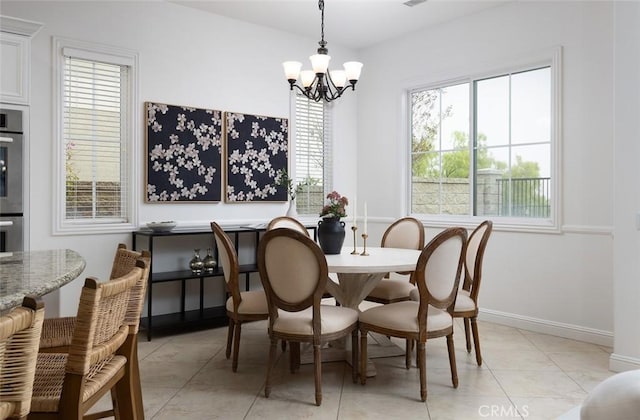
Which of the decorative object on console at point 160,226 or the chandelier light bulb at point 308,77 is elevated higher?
the chandelier light bulb at point 308,77

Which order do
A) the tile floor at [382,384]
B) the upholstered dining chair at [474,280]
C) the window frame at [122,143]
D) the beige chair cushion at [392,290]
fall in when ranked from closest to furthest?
the tile floor at [382,384], the upholstered dining chair at [474,280], the beige chair cushion at [392,290], the window frame at [122,143]

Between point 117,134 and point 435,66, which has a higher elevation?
point 435,66

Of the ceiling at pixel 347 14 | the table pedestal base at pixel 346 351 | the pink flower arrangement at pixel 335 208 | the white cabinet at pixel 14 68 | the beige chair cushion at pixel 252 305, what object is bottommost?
the table pedestal base at pixel 346 351

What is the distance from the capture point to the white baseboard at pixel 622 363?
3135mm

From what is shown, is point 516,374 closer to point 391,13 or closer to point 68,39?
point 391,13

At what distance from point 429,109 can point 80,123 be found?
3.46 m

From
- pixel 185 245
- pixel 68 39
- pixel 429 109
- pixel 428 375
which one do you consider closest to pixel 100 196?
pixel 185 245

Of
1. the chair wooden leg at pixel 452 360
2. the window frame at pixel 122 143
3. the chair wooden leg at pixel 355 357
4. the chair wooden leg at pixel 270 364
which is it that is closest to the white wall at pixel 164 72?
the window frame at pixel 122 143

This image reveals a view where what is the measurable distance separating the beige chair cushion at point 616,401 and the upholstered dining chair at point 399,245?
2.65m

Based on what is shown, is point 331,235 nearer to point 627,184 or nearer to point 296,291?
point 296,291

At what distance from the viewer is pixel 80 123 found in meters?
4.03

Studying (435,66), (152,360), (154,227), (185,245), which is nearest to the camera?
(152,360)

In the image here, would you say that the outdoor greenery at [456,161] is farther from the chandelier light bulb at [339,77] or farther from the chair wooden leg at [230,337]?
the chair wooden leg at [230,337]

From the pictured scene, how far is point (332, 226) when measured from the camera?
352 cm
